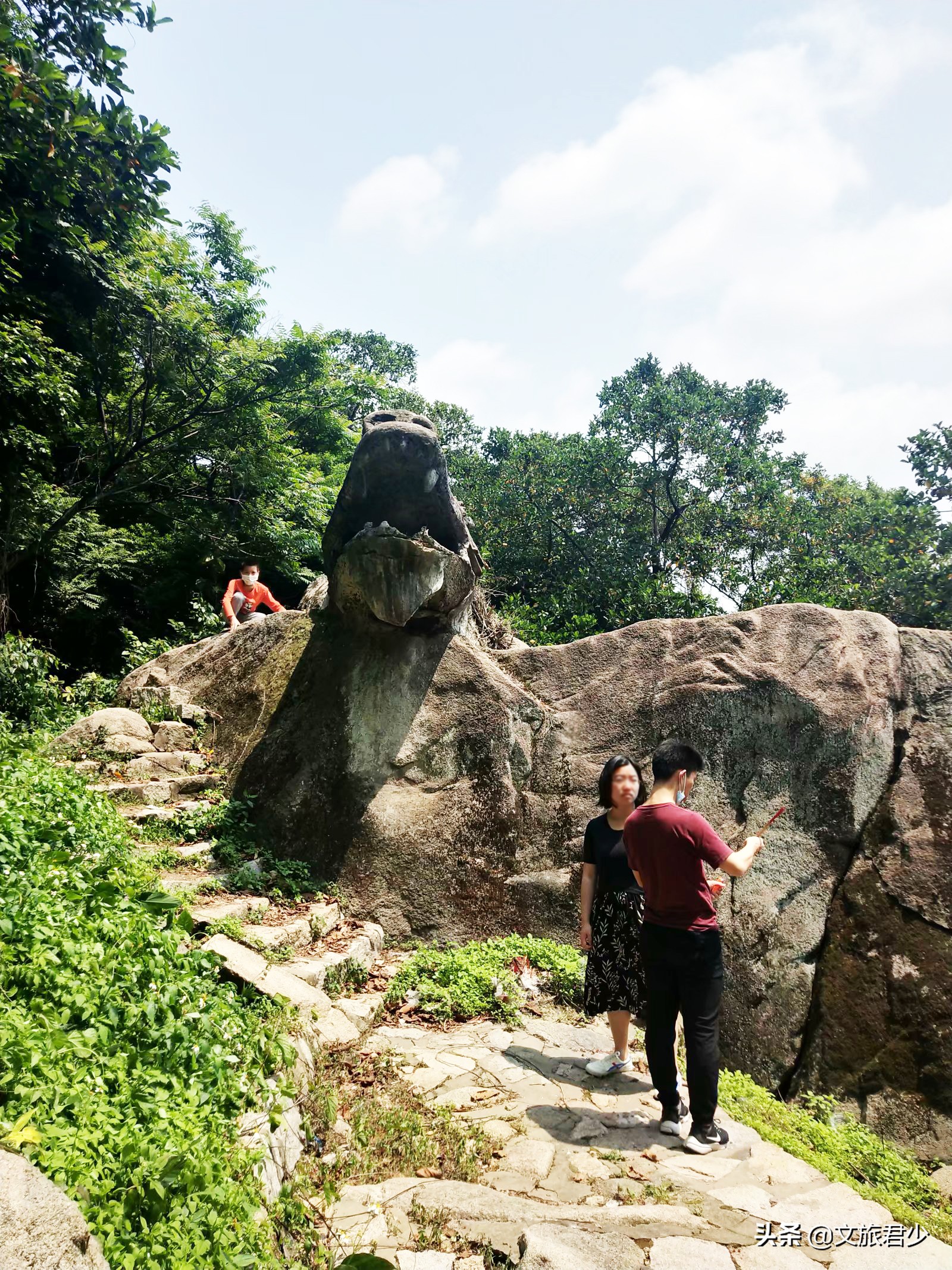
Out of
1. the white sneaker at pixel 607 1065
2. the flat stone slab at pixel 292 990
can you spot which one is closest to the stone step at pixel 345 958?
the flat stone slab at pixel 292 990

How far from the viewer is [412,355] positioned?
28.3m

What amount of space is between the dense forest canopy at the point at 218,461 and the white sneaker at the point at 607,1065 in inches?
336

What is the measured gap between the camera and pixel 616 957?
15.1ft

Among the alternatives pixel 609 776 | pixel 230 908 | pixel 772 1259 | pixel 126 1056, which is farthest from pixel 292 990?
pixel 772 1259

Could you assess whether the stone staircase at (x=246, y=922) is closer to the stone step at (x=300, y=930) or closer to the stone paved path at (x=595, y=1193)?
the stone step at (x=300, y=930)

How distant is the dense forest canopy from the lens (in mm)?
9195

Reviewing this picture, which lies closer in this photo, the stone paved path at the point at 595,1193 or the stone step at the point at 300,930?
the stone paved path at the point at 595,1193

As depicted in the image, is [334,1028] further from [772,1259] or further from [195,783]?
[195,783]

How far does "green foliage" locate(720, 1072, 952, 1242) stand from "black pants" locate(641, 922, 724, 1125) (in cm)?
75

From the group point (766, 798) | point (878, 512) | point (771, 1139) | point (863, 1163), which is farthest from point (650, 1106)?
point (878, 512)

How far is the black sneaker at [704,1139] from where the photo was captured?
3736 mm

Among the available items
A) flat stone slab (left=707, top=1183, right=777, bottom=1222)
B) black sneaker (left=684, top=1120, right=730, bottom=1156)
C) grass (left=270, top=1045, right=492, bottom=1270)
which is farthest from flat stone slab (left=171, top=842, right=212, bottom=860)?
flat stone slab (left=707, top=1183, right=777, bottom=1222)

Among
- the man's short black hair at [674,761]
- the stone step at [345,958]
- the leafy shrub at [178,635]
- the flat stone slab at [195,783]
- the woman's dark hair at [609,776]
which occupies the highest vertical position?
the leafy shrub at [178,635]

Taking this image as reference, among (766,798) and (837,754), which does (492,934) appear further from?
(837,754)
